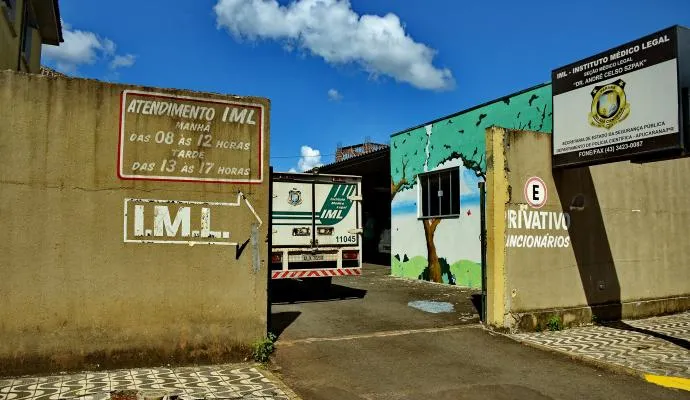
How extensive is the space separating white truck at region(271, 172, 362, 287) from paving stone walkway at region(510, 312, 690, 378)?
178 inches

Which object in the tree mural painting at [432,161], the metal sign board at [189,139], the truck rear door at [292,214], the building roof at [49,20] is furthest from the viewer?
the tree mural painting at [432,161]

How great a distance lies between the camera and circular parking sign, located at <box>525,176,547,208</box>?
29.8ft

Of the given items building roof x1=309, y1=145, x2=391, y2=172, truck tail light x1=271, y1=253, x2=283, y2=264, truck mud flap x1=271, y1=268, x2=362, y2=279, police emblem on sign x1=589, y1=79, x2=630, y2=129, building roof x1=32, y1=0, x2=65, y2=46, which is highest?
building roof x1=32, y1=0, x2=65, y2=46

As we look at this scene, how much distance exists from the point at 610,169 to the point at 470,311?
3.89 meters

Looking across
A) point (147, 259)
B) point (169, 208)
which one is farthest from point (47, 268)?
point (169, 208)

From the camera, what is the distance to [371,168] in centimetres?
2269

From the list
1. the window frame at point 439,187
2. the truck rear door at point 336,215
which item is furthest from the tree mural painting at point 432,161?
the truck rear door at point 336,215

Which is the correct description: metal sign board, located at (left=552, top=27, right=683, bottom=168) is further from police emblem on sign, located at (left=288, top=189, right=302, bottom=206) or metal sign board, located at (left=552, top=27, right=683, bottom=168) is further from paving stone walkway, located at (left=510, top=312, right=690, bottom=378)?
police emblem on sign, located at (left=288, top=189, right=302, bottom=206)

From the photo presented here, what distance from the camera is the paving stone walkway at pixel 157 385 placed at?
521 cm

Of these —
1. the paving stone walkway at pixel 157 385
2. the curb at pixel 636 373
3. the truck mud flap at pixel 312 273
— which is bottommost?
the curb at pixel 636 373

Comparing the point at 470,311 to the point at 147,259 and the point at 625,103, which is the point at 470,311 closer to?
the point at 625,103

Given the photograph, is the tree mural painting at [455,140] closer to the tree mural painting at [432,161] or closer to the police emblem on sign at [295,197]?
the tree mural painting at [432,161]

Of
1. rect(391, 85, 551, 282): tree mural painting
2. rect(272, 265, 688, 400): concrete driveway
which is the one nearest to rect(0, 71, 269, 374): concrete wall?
rect(272, 265, 688, 400): concrete driveway

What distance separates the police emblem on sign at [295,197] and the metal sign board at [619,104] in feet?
17.5
